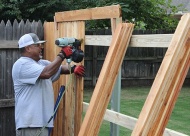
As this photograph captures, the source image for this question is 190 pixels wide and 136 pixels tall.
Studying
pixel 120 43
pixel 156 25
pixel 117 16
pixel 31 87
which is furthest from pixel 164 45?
pixel 156 25

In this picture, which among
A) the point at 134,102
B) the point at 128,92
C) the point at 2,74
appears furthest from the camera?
the point at 128,92

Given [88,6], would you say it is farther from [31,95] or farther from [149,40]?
[149,40]

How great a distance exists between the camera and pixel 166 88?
104 inches

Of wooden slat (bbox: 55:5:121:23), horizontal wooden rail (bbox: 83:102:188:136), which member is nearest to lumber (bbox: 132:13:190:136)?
horizontal wooden rail (bbox: 83:102:188:136)

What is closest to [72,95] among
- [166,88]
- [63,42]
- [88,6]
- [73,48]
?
[73,48]

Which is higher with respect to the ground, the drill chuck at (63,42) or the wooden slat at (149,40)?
the wooden slat at (149,40)

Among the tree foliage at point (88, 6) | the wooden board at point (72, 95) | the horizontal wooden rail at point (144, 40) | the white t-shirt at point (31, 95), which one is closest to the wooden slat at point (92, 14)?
the wooden board at point (72, 95)

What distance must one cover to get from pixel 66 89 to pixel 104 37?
3.79 ft

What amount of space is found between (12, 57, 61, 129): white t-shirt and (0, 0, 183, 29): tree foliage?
675 cm

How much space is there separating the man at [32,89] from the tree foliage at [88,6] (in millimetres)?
6661

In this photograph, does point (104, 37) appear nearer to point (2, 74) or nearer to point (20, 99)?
point (20, 99)

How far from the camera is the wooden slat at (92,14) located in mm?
3873

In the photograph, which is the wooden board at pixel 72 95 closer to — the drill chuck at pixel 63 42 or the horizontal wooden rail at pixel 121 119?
the drill chuck at pixel 63 42

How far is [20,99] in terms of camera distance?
14.9 feet
